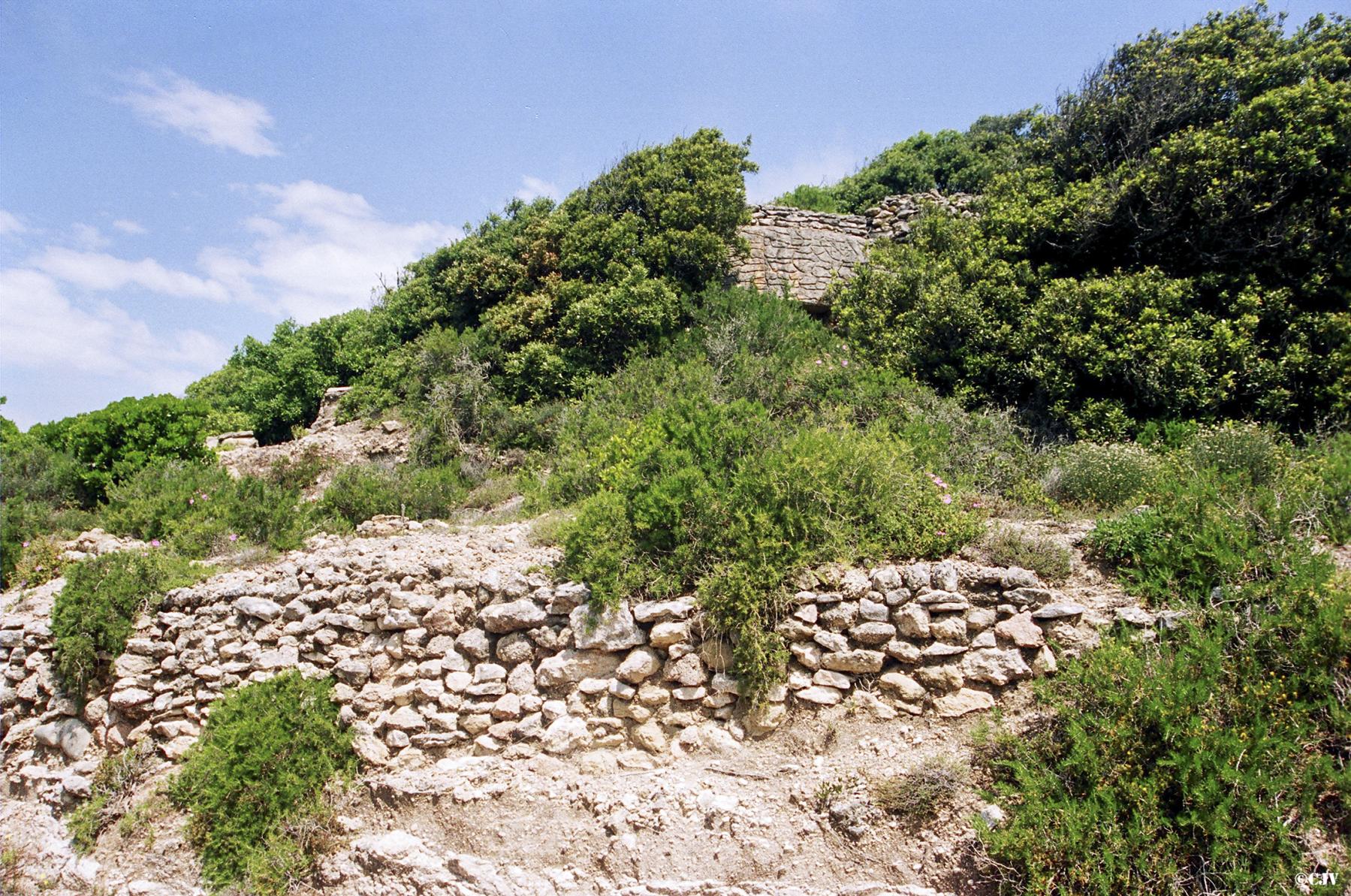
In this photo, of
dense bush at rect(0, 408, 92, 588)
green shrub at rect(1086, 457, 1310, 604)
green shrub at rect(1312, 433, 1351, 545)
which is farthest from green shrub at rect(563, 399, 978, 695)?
dense bush at rect(0, 408, 92, 588)

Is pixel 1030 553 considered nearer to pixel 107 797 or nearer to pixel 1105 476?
pixel 1105 476

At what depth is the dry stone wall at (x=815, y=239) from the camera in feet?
42.8

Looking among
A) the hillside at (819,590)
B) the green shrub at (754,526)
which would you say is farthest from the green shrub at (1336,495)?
the green shrub at (754,526)

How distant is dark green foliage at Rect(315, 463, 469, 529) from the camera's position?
8766 mm

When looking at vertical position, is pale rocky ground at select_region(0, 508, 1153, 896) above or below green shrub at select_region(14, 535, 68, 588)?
below

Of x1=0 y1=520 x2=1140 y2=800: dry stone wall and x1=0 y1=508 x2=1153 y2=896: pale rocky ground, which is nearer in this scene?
x1=0 y1=508 x2=1153 y2=896: pale rocky ground

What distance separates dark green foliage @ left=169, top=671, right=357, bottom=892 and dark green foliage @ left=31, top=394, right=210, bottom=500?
6235 mm

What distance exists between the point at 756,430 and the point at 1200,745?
3774 millimetres

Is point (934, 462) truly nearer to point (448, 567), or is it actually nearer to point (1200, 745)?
point (1200, 745)

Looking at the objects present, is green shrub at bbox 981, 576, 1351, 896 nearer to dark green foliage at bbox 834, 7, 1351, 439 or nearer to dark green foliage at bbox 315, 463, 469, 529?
dark green foliage at bbox 834, 7, 1351, 439

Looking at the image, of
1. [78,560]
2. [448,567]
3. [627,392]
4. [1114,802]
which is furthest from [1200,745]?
[78,560]

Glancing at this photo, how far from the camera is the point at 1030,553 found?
205 inches

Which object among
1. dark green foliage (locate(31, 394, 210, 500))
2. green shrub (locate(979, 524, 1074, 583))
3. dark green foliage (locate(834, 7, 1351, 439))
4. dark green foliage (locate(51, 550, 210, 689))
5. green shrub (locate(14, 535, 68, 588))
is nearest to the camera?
green shrub (locate(979, 524, 1074, 583))

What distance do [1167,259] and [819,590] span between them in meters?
6.95
